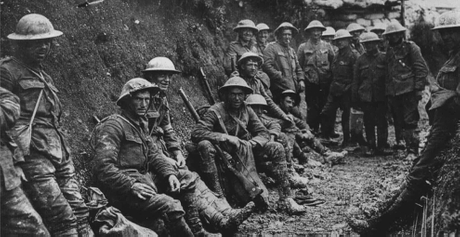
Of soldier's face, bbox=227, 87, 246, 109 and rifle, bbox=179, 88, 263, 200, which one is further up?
soldier's face, bbox=227, 87, 246, 109

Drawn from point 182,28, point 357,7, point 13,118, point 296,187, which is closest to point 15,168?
point 13,118

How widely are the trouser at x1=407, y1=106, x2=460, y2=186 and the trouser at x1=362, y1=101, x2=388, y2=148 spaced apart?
19.3 ft

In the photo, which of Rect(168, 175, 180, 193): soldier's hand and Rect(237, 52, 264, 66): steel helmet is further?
Rect(237, 52, 264, 66): steel helmet

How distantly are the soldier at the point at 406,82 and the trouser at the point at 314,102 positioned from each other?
2311mm

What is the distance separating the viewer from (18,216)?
15.5 ft

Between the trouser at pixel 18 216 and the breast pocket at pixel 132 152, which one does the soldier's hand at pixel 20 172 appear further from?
the breast pocket at pixel 132 152

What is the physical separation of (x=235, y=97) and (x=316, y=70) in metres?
5.36

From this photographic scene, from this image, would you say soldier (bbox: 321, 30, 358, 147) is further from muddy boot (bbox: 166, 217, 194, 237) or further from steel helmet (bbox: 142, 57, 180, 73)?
muddy boot (bbox: 166, 217, 194, 237)

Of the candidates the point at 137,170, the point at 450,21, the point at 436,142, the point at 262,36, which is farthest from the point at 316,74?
the point at 137,170

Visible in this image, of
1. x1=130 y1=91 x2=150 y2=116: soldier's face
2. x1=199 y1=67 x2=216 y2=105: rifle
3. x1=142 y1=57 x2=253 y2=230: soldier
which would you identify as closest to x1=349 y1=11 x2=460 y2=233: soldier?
x1=142 y1=57 x2=253 y2=230: soldier

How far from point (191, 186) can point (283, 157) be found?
2294 millimetres

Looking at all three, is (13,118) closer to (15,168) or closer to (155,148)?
(15,168)

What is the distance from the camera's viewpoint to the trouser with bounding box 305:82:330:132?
13.9 meters

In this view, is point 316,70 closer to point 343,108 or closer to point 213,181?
point 343,108
